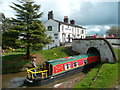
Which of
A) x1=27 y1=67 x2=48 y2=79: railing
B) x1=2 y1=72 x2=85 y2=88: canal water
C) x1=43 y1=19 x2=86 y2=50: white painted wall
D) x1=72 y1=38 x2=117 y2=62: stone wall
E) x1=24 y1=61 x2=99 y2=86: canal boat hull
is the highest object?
x1=43 y1=19 x2=86 y2=50: white painted wall

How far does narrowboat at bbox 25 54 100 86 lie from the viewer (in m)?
12.1

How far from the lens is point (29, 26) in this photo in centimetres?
1742

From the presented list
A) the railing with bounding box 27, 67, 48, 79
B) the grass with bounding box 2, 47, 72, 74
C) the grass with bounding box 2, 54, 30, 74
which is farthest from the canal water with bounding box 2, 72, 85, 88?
the grass with bounding box 2, 47, 72, 74

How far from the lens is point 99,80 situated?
10.8 m

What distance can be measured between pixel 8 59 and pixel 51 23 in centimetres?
1620

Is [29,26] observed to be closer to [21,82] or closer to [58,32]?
[21,82]

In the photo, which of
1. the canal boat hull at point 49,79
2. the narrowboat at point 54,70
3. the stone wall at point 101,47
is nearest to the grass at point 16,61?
the stone wall at point 101,47

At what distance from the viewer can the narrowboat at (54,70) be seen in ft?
39.9

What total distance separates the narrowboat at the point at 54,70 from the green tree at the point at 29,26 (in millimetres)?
4526

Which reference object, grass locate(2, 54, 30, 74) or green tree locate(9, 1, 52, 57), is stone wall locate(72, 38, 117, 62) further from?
grass locate(2, 54, 30, 74)

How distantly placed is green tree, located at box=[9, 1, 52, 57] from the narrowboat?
4.53m

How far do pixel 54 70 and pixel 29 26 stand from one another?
7.43m

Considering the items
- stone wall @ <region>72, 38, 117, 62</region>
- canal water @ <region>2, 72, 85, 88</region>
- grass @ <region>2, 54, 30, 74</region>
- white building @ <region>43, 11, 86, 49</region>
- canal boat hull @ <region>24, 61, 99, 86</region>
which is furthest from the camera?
white building @ <region>43, 11, 86, 49</region>

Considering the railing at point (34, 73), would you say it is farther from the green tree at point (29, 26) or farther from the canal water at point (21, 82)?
the green tree at point (29, 26)
